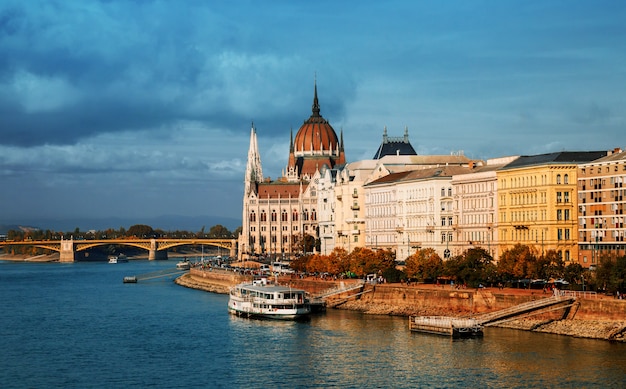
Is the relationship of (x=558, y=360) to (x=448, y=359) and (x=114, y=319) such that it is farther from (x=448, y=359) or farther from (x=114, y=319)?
(x=114, y=319)

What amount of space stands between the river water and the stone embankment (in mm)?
1270

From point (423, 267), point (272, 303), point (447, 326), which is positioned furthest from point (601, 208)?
point (272, 303)

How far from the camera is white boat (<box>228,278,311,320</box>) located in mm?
98812

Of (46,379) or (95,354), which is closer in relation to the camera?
(46,379)

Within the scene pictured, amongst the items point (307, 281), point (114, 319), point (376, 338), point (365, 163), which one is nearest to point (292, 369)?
point (376, 338)

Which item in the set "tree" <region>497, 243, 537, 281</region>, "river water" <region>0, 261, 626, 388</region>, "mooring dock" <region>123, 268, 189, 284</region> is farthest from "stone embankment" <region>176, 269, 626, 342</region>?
"mooring dock" <region>123, 268, 189, 284</region>

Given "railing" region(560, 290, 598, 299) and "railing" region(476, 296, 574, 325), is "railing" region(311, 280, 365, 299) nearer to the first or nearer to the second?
"railing" region(476, 296, 574, 325)

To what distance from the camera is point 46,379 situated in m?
67.2

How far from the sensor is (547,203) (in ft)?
328

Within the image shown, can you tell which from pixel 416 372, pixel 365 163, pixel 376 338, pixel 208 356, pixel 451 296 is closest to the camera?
pixel 416 372

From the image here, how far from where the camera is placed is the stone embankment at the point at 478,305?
248 ft

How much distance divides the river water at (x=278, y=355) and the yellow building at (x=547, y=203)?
15.4 metres

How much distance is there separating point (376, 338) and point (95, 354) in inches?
705

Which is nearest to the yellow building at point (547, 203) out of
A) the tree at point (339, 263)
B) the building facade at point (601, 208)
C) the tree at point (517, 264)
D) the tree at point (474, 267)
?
the building facade at point (601, 208)
